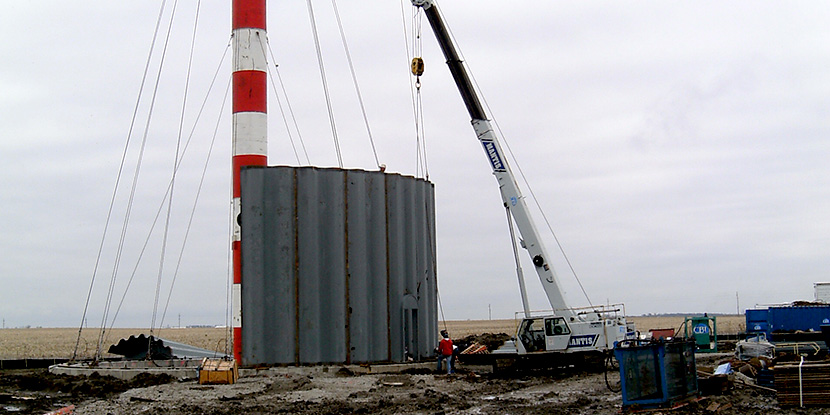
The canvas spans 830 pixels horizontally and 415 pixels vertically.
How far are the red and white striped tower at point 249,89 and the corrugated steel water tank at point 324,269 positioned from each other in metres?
2.78

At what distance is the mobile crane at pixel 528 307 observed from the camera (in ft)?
78.0

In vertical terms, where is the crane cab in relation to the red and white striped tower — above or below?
below

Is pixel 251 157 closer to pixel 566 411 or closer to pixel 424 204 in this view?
pixel 424 204

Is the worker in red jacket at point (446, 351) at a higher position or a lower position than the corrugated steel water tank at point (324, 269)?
lower

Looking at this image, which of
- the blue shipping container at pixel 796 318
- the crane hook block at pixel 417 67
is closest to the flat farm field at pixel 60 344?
the crane hook block at pixel 417 67

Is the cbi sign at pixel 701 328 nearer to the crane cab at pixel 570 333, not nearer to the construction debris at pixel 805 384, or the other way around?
the crane cab at pixel 570 333

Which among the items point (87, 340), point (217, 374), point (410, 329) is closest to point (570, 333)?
point (410, 329)

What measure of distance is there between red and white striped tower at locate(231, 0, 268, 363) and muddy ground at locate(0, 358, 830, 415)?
742 centimetres

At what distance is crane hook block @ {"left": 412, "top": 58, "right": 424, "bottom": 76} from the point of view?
26016 mm

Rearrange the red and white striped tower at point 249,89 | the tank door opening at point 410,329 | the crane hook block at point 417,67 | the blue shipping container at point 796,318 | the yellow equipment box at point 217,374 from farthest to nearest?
the blue shipping container at point 796,318 < the red and white striped tower at point 249,89 < the crane hook block at point 417,67 < the tank door opening at point 410,329 < the yellow equipment box at point 217,374

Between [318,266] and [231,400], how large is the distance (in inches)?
257

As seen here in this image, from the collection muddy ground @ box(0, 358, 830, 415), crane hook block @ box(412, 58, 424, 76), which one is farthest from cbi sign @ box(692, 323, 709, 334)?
crane hook block @ box(412, 58, 424, 76)

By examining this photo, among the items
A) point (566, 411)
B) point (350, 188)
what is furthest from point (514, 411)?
point (350, 188)

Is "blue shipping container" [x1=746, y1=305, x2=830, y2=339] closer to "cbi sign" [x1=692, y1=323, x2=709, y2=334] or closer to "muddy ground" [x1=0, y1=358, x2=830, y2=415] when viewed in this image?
"cbi sign" [x1=692, y1=323, x2=709, y2=334]
